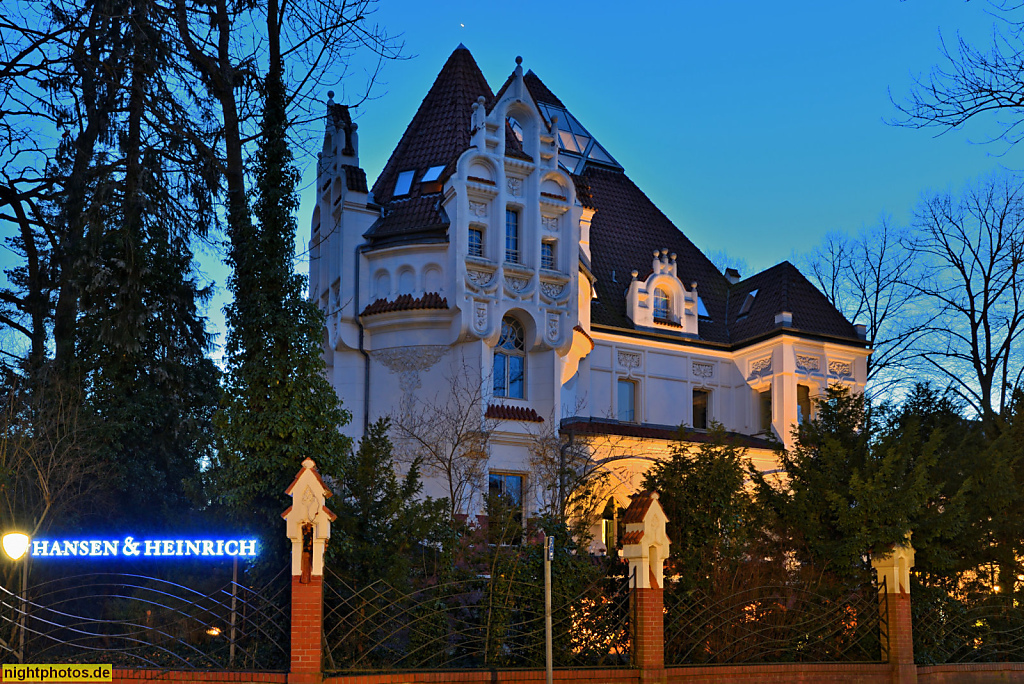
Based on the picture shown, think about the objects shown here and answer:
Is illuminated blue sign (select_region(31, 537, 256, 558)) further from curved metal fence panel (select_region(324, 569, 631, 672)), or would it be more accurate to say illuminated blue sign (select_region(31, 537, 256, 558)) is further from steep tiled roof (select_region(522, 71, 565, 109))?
steep tiled roof (select_region(522, 71, 565, 109))

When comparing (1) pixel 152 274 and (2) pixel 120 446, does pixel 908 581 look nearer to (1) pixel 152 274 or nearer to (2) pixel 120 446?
(2) pixel 120 446

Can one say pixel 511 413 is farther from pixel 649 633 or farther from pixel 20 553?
pixel 20 553

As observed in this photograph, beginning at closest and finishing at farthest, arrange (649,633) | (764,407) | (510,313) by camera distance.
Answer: (649,633) → (510,313) → (764,407)

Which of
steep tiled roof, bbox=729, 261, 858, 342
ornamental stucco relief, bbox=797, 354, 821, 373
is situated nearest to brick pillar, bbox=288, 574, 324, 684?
steep tiled roof, bbox=729, 261, 858, 342

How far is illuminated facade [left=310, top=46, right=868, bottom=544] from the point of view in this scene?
28281mm

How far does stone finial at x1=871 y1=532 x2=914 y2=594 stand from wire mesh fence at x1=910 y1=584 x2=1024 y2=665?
1211mm

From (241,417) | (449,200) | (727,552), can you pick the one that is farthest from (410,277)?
(727,552)

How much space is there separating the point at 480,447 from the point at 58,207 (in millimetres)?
13120

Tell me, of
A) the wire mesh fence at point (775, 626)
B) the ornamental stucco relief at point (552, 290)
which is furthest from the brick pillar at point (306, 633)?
the ornamental stucco relief at point (552, 290)

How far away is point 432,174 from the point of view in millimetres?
30688

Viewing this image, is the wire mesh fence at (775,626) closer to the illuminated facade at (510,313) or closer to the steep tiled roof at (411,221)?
the illuminated facade at (510,313)

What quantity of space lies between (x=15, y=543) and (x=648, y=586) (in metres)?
9.01

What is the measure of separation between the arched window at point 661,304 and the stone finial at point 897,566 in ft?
60.0

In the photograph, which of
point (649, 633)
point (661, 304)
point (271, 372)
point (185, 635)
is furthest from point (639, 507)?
point (661, 304)
